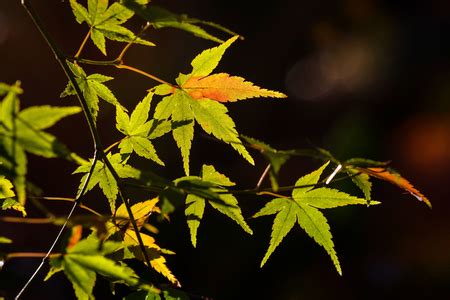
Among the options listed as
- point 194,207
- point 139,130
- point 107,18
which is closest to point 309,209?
point 194,207

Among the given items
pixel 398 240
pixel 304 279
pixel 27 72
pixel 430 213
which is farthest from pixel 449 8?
pixel 27 72

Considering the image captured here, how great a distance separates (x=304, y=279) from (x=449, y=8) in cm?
348

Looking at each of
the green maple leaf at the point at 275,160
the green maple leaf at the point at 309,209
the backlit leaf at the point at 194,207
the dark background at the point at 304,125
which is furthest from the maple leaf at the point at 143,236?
the dark background at the point at 304,125

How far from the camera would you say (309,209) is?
936mm

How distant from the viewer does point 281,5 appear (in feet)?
18.8

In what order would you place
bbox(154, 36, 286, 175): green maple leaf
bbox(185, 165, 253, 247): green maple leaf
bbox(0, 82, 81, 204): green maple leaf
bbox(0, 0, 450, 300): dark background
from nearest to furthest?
bbox(0, 82, 81, 204): green maple leaf, bbox(185, 165, 253, 247): green maple leaf, bbox(154, 36, 286, 175): green maple leaf, bbox(0, 0, 450, 300): dark background

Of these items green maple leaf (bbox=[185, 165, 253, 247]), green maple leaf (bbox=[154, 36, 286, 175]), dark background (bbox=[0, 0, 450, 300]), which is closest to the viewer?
green maple leaf (bbox=[185, 165, 253, 247])

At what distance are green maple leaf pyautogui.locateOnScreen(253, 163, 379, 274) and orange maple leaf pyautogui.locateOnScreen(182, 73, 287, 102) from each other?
0.49ft

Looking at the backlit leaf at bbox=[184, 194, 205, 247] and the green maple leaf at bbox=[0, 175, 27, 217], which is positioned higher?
the green maple leaf at bbox=[0, 175, 27, 217]

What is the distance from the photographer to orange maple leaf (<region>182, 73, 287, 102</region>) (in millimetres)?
931

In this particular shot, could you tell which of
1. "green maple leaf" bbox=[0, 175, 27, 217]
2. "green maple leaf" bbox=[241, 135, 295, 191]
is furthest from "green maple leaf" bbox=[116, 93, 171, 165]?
"green maple leaf" bbox=[241, 135, 295, 191]

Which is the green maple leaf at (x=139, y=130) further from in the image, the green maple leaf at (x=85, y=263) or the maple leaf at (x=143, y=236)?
the green maple leaf at (x=85, y=263)

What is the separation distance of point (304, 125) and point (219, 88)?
14.5 ft

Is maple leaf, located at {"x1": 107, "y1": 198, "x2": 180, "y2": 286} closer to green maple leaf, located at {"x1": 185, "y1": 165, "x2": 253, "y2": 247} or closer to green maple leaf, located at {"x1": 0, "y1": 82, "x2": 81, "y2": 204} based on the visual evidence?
green maple leaf, located at {"x1": 185, "y1": 165, "x2": 253, "y2": 247}
